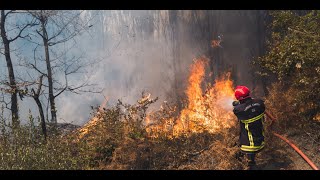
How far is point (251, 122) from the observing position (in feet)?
23.2

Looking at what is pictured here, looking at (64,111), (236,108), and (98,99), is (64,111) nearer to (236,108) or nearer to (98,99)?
(98,99)

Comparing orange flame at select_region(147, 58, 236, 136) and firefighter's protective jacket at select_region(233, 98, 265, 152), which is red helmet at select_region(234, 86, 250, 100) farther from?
orange flame at select_region(147, 58, 236, 136)

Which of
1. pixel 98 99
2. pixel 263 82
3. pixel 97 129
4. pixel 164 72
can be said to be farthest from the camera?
pixel 98 99

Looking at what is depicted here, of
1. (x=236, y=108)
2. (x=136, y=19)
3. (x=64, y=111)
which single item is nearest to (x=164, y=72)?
(x=136, y=19)

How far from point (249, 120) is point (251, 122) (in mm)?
60

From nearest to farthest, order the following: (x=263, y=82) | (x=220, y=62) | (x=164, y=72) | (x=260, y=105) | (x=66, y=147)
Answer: (x=260, y=105)
(x=66, y=147)
(x=263, y=82)
(x=220, y=62)
(x=164, y=72)

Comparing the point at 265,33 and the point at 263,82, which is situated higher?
the point at 265,33

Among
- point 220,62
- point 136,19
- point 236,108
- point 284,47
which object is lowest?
point 236,108

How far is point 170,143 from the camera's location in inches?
380

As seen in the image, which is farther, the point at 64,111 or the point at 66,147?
the point at 64,111

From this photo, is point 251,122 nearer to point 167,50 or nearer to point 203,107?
point 203,107

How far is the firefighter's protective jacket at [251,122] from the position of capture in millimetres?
7020

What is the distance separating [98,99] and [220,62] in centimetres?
1291

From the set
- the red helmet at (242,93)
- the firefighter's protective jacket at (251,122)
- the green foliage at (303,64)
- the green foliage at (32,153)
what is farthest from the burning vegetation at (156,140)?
the green foliage at (303,64)
